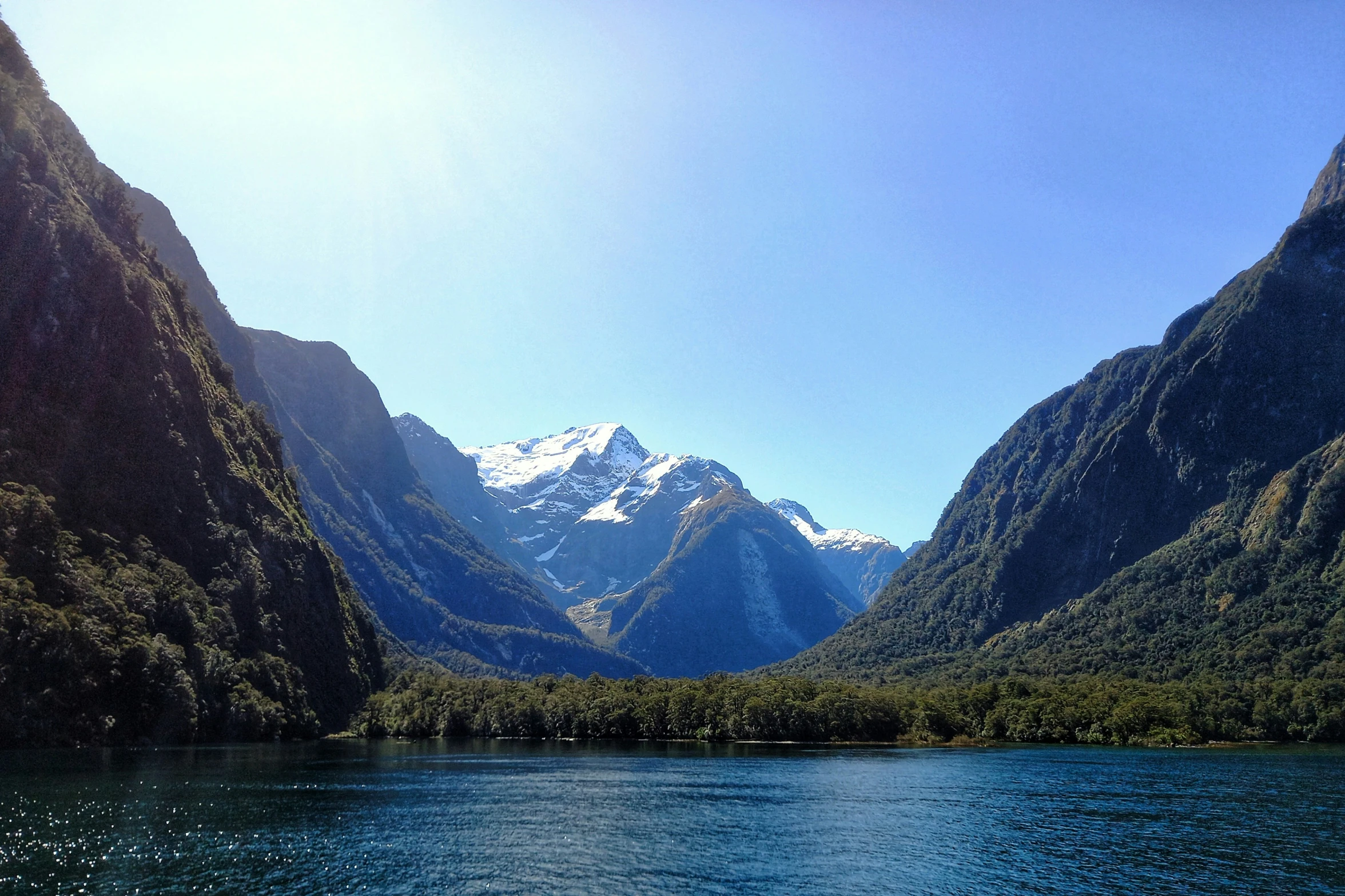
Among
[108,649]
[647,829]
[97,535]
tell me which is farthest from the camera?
[97,535]

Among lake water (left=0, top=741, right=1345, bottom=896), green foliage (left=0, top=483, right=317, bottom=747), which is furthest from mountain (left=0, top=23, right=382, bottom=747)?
lake water (left=0, top=741, right=1345, bottom=896)

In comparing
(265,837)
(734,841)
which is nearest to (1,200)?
(265,837)

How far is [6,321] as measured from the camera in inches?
6796

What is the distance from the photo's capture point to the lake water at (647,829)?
68750 millimetres

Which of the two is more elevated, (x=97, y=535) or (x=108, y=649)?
(x=97, y=535)

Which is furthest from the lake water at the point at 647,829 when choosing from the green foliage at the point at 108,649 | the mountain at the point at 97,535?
the mountain at the point at 97,535

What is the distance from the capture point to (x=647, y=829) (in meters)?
92.2

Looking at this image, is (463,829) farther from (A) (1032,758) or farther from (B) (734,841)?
(A) (1032,758)

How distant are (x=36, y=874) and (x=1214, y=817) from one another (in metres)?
109

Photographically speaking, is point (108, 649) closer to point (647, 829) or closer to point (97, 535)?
point (97, 535)

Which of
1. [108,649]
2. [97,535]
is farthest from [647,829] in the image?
[97,535]

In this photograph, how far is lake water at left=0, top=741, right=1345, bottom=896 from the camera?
6875 cm

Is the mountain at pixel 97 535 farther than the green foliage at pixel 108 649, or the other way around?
the mountain at pixel 97 535

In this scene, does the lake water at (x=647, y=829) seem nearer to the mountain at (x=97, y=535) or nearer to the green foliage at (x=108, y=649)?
the green foliage at (x=108, y=649)
